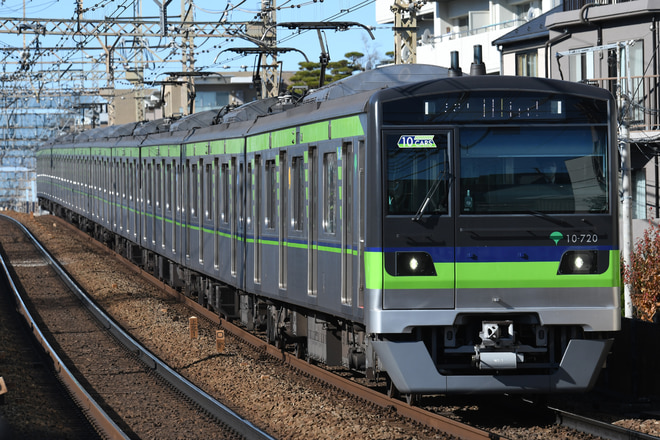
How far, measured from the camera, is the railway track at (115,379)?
10211mm

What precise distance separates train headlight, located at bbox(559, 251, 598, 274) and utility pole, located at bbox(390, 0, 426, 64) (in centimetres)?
887

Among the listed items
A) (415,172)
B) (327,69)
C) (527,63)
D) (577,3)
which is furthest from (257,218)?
(327,69)

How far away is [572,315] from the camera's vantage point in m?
8.66

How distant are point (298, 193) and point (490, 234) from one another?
3.12m

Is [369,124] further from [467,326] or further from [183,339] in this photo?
[183,339]

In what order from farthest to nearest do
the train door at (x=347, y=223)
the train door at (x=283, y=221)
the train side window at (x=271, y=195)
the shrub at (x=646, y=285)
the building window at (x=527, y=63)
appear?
the building window at (x=527, y=63)
the shrub at (x=646, y=285)
the train side window at (x=271, y=195)
the train door at (x=283, y=221)
the train door at (x=347, y=223)

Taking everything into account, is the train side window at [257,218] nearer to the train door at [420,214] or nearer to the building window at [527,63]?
the train door at [420,214]

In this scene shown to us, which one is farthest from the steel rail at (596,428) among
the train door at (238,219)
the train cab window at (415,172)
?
the train door at (238,219)

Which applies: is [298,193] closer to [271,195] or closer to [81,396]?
[271,195]

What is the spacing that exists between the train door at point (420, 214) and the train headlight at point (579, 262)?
0.91m

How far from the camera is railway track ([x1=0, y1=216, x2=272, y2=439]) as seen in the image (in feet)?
33.5

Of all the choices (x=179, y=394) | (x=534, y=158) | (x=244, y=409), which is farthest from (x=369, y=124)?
(x=179, y=394)

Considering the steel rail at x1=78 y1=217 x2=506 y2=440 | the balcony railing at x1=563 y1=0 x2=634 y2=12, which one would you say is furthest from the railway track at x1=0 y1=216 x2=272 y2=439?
the balcony railing at x1=563 y1=0 x2=634 y2=12

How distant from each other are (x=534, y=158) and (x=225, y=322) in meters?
9.04
